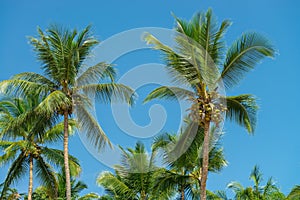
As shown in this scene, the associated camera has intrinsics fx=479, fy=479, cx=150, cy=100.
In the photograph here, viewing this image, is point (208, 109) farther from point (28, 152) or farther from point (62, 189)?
point (62, 189)

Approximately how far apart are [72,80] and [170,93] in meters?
3.76

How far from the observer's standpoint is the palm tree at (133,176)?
81.0 ft

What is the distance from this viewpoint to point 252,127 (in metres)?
16.1

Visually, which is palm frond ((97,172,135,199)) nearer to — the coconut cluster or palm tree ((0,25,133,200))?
palm tree ((0,25,133,200))

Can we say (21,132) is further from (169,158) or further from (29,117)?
(169,158)

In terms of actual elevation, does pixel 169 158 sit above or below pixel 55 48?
below

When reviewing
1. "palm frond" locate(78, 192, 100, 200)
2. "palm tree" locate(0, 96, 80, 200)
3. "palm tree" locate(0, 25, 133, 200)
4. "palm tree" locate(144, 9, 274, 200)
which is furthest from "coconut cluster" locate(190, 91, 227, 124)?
"palm frond" locate(78, 192, 100, 200)

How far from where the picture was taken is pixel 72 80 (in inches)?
685

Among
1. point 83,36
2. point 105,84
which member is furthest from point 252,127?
point 83,36

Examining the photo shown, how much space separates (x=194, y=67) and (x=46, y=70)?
19.1 feet

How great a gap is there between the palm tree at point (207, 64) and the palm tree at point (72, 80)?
281 centimetres

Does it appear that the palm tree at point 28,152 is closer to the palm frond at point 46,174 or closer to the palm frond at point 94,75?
the palm frond at point 46,174

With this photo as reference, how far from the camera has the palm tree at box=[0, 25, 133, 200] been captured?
1728 cm

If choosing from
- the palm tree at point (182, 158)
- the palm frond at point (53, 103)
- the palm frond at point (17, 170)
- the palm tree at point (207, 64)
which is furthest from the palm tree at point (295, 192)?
the palm frond at point (17, 170)
